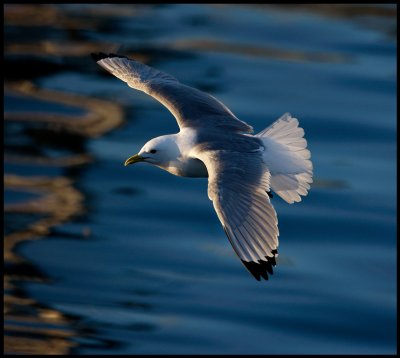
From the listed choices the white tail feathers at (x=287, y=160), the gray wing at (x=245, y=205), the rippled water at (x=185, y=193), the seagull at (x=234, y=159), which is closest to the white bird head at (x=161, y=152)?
the seagull at (x=234, y=159)

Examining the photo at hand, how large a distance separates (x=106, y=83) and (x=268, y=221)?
38.7 ft

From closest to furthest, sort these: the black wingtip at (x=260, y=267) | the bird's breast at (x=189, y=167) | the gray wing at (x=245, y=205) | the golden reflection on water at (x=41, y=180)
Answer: the black wingtip at (x=260, y=267) < the gray wing at (x=245, y=205) < the bird's breast at (x=189, y=167) < the golden reflection on water at (x=41, y=180)

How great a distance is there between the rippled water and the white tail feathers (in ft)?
18.3

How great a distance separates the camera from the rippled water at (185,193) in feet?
44.5

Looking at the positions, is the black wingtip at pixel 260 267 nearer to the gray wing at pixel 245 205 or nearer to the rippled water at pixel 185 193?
the gray wing at pixel 245 205

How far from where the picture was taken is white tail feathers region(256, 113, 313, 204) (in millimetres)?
7406

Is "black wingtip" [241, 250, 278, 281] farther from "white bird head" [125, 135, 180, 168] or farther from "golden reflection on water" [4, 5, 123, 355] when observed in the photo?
"golden reflection on water" [4, 5, 123, 355]

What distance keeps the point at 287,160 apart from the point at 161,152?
0.75m

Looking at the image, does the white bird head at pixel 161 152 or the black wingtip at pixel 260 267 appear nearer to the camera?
the black wingtip at pixel 260 267

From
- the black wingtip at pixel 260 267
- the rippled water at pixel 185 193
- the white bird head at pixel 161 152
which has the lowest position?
the black wingtip at pixel 260 267

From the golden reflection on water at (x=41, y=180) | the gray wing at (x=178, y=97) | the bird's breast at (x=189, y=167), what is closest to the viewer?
the bird's breast at (x=189, y=167)

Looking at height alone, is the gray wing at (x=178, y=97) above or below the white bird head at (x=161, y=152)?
above

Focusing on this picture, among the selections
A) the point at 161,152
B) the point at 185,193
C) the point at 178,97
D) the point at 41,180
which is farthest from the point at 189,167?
the point at 41,180

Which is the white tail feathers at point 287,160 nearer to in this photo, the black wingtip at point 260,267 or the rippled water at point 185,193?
the black wingtip at point 260,267
